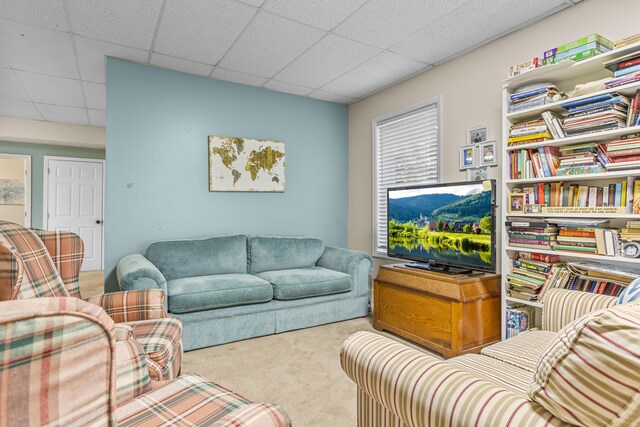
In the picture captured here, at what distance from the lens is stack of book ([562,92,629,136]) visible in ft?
6.70

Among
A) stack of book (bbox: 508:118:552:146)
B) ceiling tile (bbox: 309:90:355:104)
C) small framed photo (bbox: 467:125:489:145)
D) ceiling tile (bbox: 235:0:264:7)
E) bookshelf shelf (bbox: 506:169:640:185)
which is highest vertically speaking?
ceiling tile (bbox: 309:90:355:104)

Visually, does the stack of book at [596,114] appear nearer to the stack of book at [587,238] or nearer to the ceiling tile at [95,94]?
the stack of book at [587,238]

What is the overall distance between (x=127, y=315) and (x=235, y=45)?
2.29 meters

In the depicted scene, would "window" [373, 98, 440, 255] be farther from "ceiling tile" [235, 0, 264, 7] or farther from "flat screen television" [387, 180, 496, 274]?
"ceiling tile" [235, 0, 264, 7]

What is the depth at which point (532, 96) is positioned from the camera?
2.45 m

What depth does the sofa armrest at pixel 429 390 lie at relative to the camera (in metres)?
0.80

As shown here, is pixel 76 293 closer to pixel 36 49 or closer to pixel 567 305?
pixel 567 305

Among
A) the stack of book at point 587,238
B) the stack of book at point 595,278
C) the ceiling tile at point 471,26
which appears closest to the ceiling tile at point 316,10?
the ceiling tile at point 471,26

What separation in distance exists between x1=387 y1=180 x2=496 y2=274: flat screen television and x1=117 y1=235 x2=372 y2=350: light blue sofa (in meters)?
0.56

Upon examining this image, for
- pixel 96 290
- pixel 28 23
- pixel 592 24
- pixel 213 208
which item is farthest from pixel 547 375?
pixel 96 290

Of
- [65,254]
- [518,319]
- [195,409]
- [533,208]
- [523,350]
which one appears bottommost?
[518,319]

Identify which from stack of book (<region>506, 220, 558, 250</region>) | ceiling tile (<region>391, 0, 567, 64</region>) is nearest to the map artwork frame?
ceiling tile (<region>391, 0, 567, 64</region>)

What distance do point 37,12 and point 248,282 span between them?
250 cm

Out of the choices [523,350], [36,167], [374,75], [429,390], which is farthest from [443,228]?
[36,167]
